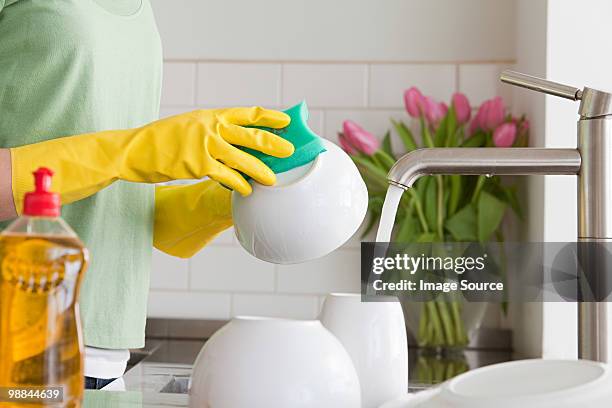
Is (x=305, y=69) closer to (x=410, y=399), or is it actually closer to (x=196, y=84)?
(x=196, y=84)

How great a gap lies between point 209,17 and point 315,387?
1.44m

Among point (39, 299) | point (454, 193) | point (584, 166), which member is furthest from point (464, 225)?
point (39, 299)

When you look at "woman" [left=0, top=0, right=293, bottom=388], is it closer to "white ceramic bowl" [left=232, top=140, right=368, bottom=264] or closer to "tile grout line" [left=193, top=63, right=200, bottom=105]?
"white ceramic bowl" [left=232, top=140, right=368, bottom=264]

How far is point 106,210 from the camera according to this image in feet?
3.68

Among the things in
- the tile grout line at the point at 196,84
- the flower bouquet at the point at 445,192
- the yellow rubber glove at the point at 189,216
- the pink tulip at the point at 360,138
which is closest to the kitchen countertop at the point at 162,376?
the flower bouquet at the point at 445,192

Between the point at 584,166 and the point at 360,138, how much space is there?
2.94 feet

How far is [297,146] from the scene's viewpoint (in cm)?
81

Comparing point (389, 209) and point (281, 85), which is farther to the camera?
point (281, 85)

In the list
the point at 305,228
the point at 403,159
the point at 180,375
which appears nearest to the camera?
the point at 305,228

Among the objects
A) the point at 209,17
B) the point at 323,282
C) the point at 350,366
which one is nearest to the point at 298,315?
the point at 323,282

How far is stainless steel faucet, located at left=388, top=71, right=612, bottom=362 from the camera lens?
0.90 m

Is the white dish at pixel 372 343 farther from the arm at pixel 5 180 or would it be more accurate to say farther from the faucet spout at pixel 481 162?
the arm at pixel 5 180

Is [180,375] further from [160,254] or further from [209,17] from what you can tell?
[209,17]

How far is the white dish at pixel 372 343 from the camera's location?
2.52 ft
